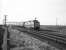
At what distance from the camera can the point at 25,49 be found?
6602mm

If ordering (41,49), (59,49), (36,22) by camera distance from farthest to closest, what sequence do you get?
(36,22) → (59,49) → (41,49)

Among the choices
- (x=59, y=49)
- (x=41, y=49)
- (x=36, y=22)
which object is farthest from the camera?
(x=36, y=22)

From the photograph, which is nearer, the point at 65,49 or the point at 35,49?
the point at 35,49

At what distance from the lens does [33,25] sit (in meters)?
24.9

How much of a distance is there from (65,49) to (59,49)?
0.59 metres

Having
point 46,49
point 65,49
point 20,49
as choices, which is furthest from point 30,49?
point 65,49

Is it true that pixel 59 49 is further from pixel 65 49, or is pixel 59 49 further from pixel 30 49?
pixel 30 49

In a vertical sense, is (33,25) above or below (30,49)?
above

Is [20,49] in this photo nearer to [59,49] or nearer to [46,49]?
[46,49]

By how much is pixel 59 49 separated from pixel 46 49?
1.38m

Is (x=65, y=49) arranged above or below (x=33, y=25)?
below

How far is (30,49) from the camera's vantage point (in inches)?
261

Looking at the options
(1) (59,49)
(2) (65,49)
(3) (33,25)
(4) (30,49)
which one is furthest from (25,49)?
(3) (33,25)

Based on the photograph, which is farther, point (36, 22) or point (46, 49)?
point (36, 22)
